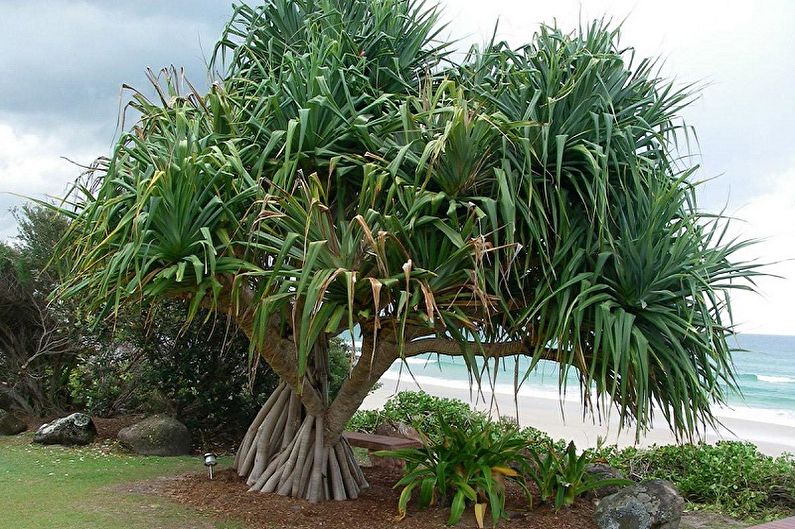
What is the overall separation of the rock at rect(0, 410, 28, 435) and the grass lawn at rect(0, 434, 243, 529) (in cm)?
116

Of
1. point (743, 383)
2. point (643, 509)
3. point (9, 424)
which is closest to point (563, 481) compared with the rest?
point (643, 509)

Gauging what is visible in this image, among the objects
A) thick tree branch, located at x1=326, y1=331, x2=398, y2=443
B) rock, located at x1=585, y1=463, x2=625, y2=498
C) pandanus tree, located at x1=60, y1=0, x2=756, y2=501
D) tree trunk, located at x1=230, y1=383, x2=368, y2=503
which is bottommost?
rock, located at x1=585, y1=463, x2=625, y2=498

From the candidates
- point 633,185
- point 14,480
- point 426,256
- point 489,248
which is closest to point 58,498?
point 14,480

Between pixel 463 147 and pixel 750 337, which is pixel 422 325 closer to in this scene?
pixel 463 147

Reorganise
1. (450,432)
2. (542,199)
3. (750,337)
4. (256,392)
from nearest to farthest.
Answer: (542,199) < (450,432) < (256,392) < (750,337)

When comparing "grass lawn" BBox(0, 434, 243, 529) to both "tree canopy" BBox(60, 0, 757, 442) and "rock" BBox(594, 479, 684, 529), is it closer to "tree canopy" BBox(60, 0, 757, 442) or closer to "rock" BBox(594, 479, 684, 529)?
"tree canopy" BBox(60, 0, 757, 442)

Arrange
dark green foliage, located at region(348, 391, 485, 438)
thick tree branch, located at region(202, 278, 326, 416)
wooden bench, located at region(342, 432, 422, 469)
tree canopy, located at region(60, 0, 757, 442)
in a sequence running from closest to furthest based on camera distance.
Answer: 1. tree canopy, located at region(60, 0, 757, 442)
2. thick tree branch, located at region(202, 278, 326, 416)
3. wooden bench, located at region(342, 432, 422, 469)
4. dark green foliage, located at region(348, 391, 485, 438)

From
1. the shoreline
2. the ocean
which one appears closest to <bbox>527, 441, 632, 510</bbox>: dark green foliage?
the shoreline

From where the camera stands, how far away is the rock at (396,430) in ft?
32.3

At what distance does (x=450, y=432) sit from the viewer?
691cm

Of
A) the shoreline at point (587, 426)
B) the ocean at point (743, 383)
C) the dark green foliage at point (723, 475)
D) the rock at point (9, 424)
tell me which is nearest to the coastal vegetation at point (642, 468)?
the dark green foliage at point (723, 475)

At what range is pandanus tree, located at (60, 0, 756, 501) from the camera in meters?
5.31

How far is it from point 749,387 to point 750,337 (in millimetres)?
44738

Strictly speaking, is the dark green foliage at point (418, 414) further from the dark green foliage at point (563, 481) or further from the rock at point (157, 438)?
the dark green foliage at point (563, 481)
